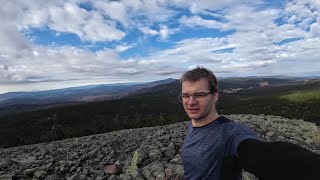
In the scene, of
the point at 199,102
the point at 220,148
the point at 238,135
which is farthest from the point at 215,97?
the point at 238,135

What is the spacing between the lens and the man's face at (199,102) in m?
3.27

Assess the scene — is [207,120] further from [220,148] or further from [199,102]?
[220,148]

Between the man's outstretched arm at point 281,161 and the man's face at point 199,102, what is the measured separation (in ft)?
3.37

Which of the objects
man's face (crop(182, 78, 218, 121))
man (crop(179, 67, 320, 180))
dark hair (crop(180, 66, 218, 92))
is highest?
dark hair (crop(180, 66, 218, 92))

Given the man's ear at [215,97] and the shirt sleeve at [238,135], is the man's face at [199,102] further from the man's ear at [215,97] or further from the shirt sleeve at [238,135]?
the shirt sleeve at [238,135]

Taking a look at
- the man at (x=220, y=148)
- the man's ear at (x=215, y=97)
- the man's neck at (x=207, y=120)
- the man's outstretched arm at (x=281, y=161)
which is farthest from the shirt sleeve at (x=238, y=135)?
the man's ear at (x=215, y=97)

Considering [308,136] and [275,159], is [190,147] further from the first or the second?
[308,136]

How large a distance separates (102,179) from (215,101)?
10.7 meters

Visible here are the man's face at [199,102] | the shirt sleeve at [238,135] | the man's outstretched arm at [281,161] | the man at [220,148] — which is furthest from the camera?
the man's face at [199,102]

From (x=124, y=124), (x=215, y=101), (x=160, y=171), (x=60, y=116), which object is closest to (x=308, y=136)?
(x=160, y=171)

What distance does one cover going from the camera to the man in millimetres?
1883

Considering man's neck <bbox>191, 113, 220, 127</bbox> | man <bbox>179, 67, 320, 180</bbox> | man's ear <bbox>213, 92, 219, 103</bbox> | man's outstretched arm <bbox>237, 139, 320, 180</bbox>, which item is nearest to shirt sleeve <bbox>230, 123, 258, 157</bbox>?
man <bbox>179, 67, 320, 180</bbox>

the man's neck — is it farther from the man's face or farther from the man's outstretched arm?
the man's outstretched arm

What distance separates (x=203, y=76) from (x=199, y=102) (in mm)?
271
